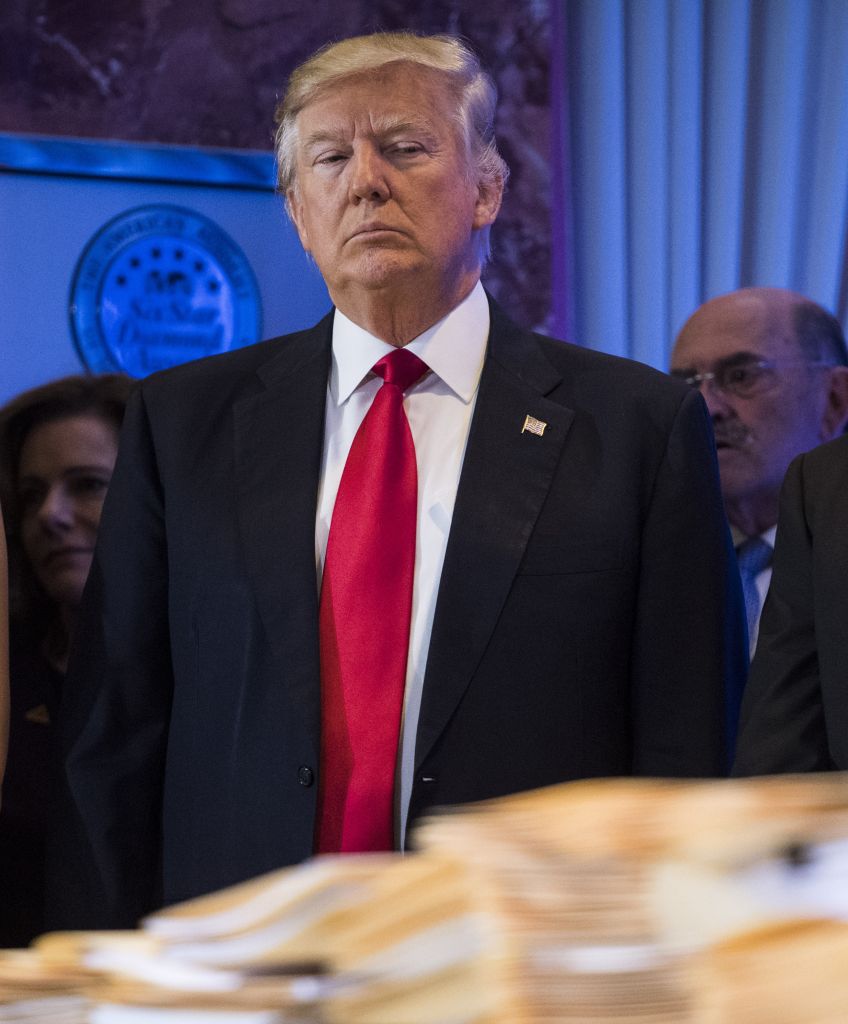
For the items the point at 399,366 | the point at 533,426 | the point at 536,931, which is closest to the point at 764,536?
the point at 533,426

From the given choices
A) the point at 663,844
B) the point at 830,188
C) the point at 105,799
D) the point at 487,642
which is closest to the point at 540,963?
the point at 663,844

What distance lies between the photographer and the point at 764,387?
284cm

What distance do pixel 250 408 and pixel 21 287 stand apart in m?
1.14

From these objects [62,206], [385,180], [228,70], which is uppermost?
[228,70]

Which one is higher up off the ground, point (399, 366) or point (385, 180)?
point (385, 180)

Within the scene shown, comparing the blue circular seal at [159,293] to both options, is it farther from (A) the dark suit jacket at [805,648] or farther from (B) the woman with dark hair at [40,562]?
(A) the dark suit jacket at [805,648]

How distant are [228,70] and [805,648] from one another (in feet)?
6.27

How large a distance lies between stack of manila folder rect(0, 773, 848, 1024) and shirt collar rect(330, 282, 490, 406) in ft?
4.73

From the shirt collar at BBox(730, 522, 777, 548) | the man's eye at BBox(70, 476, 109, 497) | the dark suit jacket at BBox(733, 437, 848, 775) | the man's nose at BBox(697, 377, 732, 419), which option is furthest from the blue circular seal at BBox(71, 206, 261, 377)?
the dark suit jacket at BBox(733, 437, 848, 775)

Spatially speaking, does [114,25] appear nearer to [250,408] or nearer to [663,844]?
[250,408]

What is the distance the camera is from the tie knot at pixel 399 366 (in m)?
1.98

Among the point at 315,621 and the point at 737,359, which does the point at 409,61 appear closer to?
the point at 315,621

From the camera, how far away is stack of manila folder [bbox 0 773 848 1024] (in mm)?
475

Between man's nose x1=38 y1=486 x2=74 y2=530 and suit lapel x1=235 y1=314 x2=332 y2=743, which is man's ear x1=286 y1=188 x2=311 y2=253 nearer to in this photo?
suit lapel x1=235 y1=314 x2=332 y2=743
